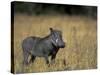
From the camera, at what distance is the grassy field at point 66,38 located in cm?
227

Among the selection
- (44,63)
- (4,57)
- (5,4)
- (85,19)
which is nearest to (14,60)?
(4,57)

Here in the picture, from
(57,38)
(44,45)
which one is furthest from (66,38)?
(44,45)

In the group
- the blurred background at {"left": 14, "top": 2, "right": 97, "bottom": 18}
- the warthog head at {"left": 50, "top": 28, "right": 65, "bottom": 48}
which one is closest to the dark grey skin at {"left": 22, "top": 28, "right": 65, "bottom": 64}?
the warthog head at {"left": 50, "top": 28, "right": 65, "bottom": 48}

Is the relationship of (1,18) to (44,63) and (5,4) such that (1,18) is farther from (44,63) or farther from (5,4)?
(44,63)

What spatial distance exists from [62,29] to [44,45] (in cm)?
24

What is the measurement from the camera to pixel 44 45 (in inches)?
94.1

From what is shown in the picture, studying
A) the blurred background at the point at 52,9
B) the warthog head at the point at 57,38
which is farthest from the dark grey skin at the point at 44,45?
the blurred background at the point at 52,9

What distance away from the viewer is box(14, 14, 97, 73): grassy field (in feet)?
7.45

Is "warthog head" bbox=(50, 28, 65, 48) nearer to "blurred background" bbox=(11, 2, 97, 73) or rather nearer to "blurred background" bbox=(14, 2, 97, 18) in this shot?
"blurred background" bbox=(11, 2, 97, 73)

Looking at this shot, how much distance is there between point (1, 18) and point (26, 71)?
533mm

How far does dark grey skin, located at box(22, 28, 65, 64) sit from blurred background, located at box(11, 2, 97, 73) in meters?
0.04

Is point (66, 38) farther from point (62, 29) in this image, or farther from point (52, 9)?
point (52, 9)

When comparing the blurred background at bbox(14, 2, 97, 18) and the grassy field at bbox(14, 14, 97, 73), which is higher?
the blurred background at bbox(14, 2, 97, 18)

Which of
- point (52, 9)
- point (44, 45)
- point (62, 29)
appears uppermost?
point (52, 9)
